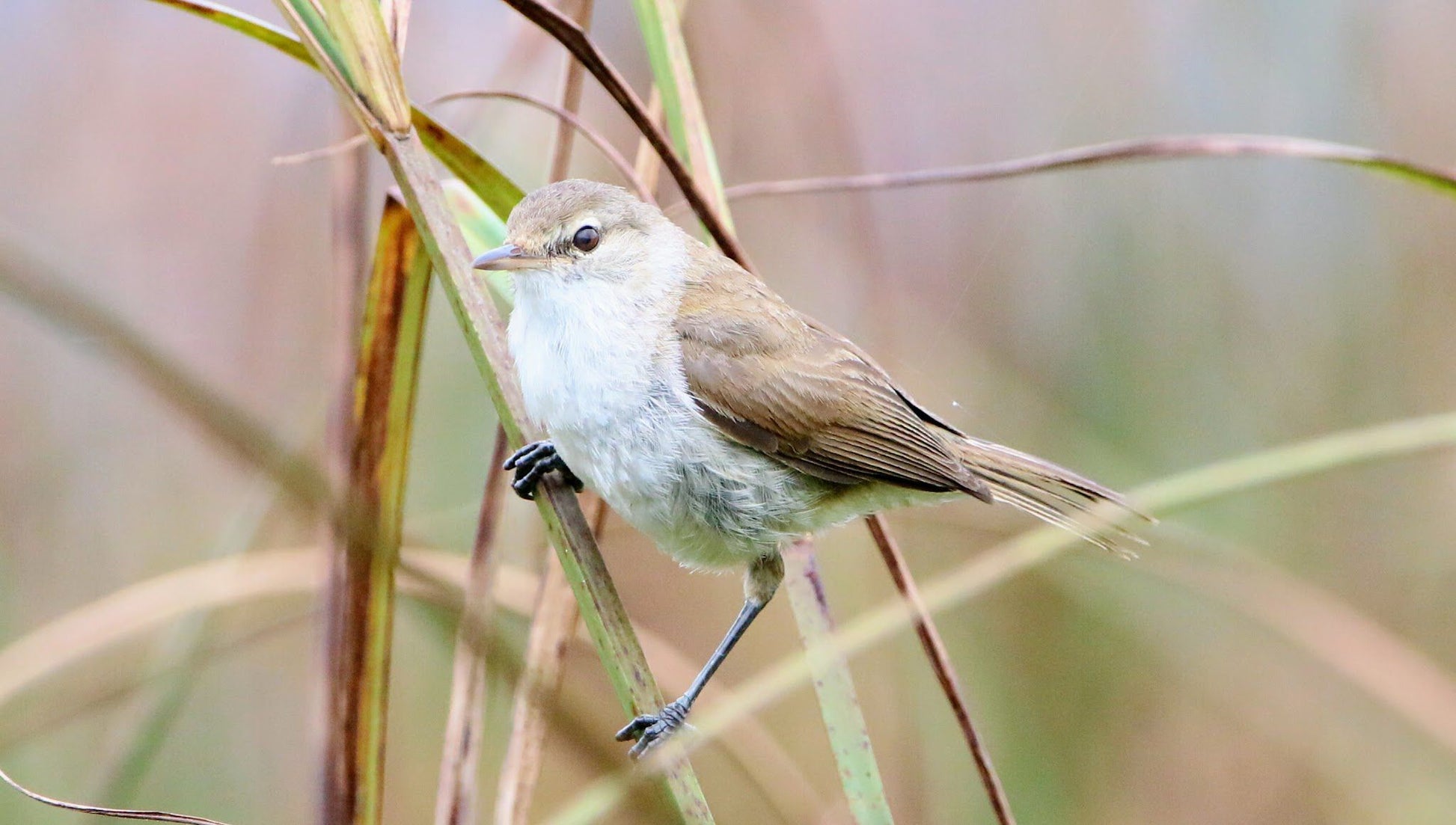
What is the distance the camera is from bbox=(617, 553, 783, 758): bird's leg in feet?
5.87

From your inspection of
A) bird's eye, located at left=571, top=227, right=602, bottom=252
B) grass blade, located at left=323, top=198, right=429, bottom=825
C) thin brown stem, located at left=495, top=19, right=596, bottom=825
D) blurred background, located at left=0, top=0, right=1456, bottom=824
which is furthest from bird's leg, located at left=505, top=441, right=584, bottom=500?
blurred background, located at left=0, top=0, right=1456, bottom=824

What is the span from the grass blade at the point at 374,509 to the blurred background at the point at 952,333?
3.63ft

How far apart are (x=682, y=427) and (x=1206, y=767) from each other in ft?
6.97

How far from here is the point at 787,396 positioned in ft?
7.12

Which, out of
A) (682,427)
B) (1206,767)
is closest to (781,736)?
(1206,767)

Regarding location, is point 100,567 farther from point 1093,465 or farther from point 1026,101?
point 1026,101

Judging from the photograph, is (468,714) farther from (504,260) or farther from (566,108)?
(566,108)

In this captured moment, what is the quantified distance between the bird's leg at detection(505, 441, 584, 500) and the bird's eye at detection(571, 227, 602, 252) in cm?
41

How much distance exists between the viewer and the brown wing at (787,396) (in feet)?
6.92

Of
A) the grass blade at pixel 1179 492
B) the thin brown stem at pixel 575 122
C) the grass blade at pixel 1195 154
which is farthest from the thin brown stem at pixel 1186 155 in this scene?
the grass blade at pixel 1179 492

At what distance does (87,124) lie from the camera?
350 centimetres

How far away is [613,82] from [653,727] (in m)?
0.96

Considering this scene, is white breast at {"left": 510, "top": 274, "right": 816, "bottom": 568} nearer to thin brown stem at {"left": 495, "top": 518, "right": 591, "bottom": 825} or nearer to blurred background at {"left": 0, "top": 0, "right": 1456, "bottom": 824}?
thin brown stem at {"left": 495, "top": 518, "right": 591, "bottom": 825}

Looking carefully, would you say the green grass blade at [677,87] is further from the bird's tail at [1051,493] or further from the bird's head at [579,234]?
the bird's tail at [1051,493]
